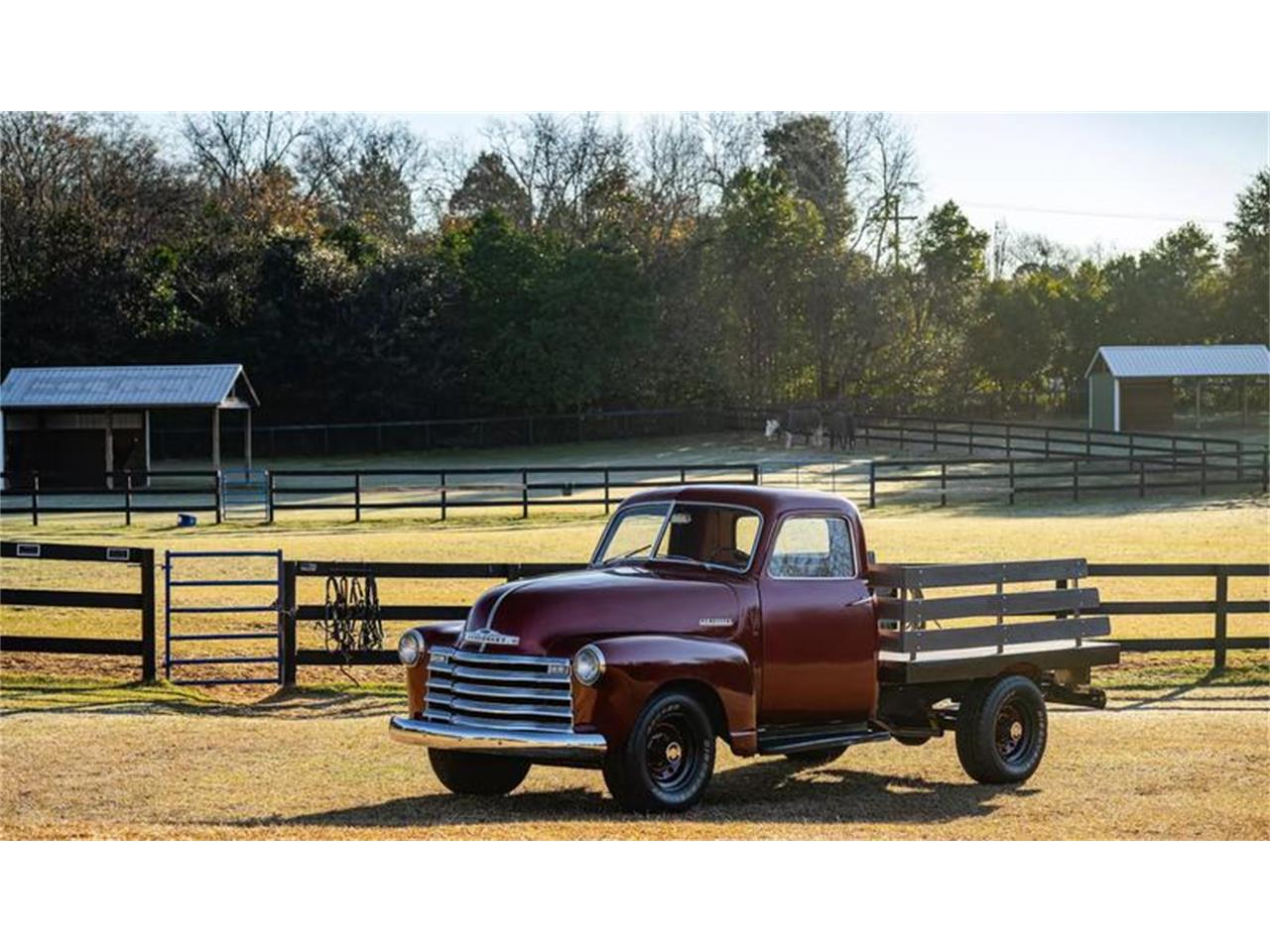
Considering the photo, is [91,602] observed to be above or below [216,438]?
below

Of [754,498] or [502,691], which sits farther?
[754,498]

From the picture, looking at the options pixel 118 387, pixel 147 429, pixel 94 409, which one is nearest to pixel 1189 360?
pixel 147 429

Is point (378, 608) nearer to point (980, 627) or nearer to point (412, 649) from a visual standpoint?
point (412, 649)

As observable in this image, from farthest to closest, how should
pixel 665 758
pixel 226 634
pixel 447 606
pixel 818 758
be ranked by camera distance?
pixel 226 634 → pixel 447 606 → pixel 818 758 → pixel 665 758

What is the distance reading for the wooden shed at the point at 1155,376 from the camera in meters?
61.9

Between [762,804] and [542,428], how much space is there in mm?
44098

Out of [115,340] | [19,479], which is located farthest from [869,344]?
[19,479]

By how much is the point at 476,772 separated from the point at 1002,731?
340 cm

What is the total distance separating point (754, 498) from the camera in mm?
11227

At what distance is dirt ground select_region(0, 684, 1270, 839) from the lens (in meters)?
10.4

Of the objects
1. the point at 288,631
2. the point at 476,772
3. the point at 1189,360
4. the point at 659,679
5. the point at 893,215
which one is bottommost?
the point at 476,772

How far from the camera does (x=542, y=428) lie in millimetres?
54938

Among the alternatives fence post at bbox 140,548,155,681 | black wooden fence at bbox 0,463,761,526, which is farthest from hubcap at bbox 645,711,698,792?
black wooden fence at bbox 0,463,761,526

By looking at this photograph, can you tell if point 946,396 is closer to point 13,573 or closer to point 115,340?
point 115,340
